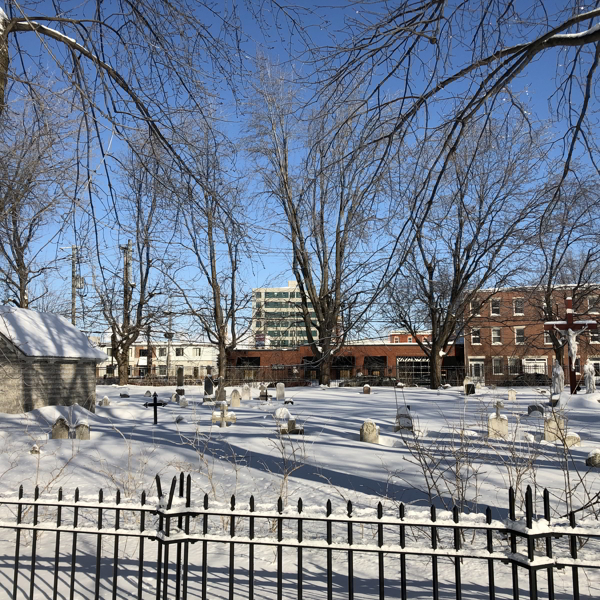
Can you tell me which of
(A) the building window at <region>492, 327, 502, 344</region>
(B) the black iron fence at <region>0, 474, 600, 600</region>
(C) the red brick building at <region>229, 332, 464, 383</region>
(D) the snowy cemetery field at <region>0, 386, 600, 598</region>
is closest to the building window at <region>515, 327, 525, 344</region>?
(A) the building window at <region>492, 327, 502, 344</region>

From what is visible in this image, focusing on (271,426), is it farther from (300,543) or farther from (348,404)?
(300,543)

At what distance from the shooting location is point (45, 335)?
58.6 ft

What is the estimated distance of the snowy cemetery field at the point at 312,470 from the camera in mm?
4559

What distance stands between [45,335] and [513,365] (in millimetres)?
34544

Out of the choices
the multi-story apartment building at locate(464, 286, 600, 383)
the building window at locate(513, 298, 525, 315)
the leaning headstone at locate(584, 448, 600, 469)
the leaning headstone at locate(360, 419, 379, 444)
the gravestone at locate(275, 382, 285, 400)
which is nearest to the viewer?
the leaning headstone at locate(584, 448, 600, 469)

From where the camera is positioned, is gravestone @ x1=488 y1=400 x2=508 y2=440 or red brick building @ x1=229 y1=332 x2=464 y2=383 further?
red brick building @ x1=229 y1=332 x2=464 y2=383

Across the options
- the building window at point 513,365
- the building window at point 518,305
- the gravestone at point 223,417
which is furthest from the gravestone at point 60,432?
the building window at point 513,365

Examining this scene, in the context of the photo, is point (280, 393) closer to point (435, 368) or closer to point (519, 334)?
point (435, 368)

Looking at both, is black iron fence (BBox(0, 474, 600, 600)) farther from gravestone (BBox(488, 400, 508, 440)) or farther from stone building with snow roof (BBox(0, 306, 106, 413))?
stone building with snow roof (BBox(0, 306, 106, 413))

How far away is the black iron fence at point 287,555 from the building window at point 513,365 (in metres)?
37.7

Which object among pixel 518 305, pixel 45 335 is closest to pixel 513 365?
pixel 518 305

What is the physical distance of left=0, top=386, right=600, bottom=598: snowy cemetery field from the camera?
4.56m

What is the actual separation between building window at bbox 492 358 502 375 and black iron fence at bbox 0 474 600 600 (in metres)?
38.2

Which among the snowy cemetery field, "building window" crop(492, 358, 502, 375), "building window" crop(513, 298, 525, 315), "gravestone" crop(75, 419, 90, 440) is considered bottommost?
the snowy cemetery field
